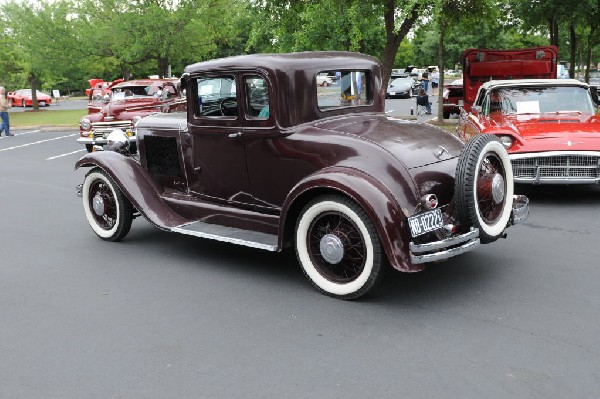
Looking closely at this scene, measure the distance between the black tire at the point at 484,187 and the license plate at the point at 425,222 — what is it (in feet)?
0.71

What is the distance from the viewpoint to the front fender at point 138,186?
20.1 feet

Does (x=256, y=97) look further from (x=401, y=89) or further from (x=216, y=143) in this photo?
(x=401, y=89)

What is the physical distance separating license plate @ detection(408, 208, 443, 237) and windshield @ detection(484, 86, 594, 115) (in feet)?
16.3

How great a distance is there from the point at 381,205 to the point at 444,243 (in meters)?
0.54

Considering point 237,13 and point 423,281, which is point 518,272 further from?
point 237,13

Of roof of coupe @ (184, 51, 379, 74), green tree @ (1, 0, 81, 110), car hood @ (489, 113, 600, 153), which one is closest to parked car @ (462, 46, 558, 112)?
car hood @ (489, 113, 600, 153)

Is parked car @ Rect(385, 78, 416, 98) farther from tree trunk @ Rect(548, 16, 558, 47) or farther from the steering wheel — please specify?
the steering wheel

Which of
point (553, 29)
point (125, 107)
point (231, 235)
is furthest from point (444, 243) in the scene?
point (553, 29)

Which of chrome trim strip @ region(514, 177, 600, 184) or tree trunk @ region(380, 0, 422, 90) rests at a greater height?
tree trunk @ region(380, 0, 422, 90)

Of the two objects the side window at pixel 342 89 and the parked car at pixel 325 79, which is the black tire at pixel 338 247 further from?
the parked car at pixel 325 79

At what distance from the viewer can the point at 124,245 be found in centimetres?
671

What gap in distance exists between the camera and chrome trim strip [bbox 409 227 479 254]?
4426 mm

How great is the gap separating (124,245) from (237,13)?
2184cm

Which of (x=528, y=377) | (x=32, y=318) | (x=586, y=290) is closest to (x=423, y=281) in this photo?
(x=586, y=290)
